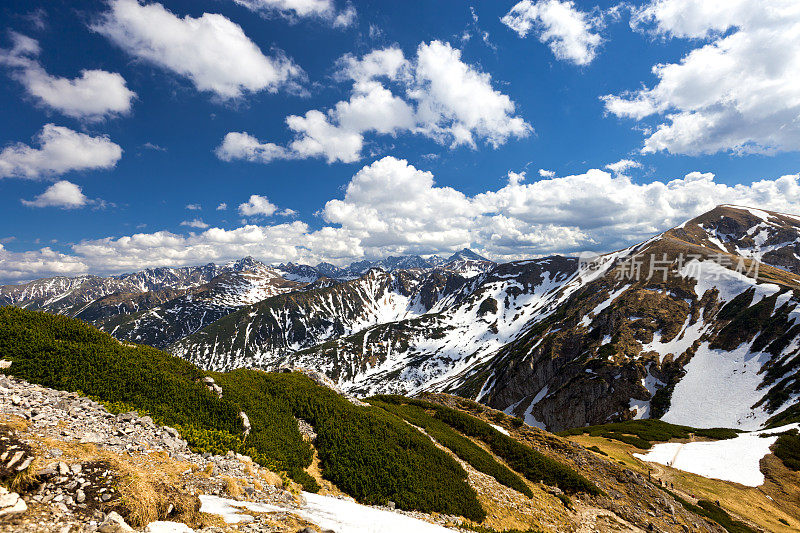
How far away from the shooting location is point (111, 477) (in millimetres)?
8977

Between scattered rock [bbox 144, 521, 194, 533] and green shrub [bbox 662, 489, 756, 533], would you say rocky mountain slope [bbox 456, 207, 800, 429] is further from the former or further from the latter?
scattered rock [bbox 144, 521, 194, 533]

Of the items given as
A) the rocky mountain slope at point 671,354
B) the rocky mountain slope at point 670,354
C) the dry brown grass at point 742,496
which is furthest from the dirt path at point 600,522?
the rocky mountain slope at point 671,354

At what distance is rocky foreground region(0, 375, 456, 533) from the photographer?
7484 mm

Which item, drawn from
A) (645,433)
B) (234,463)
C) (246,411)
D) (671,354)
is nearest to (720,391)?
(671,354)

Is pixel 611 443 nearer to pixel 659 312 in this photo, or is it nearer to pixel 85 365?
pixel 85 365

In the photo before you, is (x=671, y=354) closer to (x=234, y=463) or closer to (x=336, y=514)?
(x=336, y=514)

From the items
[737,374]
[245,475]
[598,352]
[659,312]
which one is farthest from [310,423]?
[659,312]

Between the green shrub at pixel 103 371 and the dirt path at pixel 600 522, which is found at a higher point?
the green shrub at pixel 103 371

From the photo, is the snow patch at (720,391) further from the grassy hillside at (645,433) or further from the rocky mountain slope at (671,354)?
the grassy hillside at (645,433)

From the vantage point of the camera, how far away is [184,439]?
548 inches

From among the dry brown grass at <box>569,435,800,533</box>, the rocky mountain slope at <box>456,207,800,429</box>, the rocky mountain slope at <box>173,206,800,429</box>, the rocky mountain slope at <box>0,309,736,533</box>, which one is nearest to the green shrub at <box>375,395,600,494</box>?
the rocky mountain slope at <box>0,309,736,533</box>

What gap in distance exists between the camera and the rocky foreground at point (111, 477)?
7.48 meters

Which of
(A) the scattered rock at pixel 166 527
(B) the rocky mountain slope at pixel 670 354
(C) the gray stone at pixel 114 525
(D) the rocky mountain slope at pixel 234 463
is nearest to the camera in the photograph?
(C) the gray stone at pixel 114 525

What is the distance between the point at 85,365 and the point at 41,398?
285cm
